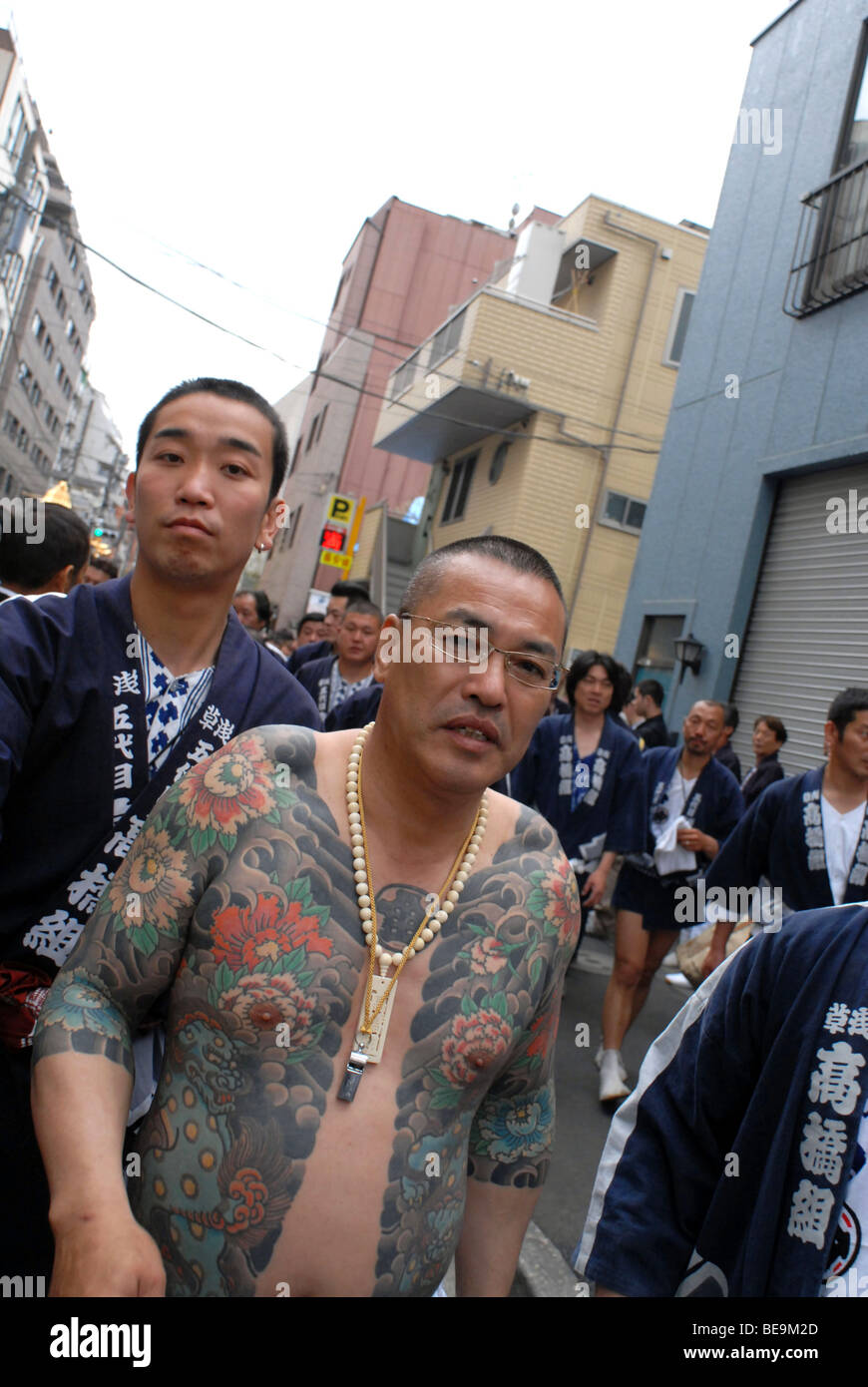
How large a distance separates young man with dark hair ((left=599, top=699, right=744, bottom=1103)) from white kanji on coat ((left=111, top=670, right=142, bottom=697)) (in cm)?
415

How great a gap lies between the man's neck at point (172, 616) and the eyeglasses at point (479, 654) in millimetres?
682

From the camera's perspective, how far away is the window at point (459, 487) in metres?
21.5

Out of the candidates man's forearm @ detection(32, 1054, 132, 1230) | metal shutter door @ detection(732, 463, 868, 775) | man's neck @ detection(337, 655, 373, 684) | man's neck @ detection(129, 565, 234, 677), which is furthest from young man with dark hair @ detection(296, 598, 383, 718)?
man's forearm @ detection(32, 1054, 132, 1230)

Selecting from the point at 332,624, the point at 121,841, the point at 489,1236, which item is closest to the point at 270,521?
the point at 121,841

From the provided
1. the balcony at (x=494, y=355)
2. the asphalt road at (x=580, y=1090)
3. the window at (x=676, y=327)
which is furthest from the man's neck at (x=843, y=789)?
the window at (x=676, y=327)

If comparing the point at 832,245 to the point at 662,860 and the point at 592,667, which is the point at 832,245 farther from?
the point at 662,860

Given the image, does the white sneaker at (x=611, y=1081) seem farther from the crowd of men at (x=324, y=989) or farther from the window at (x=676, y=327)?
the window at (x=676, y=327)

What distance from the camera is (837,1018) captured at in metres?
Answer: 1.59

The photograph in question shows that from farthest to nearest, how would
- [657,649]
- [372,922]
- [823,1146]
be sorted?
[657,649] < [372,922] < [823,1146]

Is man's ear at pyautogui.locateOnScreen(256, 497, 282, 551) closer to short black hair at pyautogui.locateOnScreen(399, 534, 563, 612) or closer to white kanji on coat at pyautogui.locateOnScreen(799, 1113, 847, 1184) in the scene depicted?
short black hair at pyautogui.locateOnScreen(399, 534, 563, 612)

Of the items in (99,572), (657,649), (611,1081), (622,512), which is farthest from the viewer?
(622,512)

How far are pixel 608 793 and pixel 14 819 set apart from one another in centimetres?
470

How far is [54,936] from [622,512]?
58.0ft
